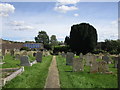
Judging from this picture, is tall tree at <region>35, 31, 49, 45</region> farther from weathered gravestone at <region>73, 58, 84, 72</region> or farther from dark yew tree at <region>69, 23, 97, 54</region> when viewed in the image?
weathered gravestone at <region>73, 58, 84, 72</region>

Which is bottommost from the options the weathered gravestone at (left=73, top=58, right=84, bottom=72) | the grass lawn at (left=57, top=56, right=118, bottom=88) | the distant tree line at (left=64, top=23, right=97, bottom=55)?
the grass lawn at (left=57, top=56, right=118, bottom=88)

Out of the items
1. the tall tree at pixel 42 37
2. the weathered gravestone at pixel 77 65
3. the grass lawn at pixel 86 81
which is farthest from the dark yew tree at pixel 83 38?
the tall tree at pixel 42 37

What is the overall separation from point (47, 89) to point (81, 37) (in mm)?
51703

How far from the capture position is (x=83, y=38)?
60.0 meters

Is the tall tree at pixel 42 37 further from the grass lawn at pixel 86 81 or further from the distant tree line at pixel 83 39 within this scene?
the grass lawn at pixel 86 81

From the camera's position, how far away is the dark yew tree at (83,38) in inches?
2325

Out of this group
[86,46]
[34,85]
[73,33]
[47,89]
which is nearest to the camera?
[47,89]

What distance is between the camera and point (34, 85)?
10.2 m

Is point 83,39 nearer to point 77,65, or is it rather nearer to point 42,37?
point 77,65

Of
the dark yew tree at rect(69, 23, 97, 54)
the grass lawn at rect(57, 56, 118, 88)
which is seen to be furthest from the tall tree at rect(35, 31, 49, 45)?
the grass lawn at rect(57, 56, 118, 88)

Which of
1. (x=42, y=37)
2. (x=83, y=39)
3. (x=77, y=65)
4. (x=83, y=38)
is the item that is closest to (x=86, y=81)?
(x=77, y=65)

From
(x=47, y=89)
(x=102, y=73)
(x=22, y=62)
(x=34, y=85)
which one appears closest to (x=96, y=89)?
(x=47, y=89)

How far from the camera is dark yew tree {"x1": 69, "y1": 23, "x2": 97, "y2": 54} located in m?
59.1

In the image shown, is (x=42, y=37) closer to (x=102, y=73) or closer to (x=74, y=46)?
(x=74, y=46)
